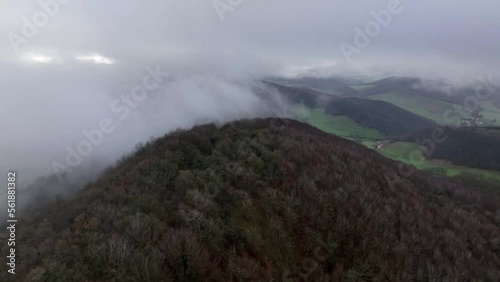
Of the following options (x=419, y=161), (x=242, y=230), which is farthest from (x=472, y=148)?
(x=242, y=230)

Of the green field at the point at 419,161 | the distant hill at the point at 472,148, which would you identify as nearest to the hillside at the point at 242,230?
the green field at the point at 419,161

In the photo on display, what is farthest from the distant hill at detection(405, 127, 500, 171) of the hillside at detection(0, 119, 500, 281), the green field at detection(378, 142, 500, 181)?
the hillside at detection(0, 119, 500, 281)

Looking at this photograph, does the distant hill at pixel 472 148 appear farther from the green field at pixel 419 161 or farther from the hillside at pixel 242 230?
the hillside at pixel 242 230

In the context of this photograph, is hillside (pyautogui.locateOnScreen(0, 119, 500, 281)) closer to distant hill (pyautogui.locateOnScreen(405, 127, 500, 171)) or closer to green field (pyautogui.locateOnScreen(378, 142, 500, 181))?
green field (pyautogui.locateOnScreen(378, 142, 500, 181))

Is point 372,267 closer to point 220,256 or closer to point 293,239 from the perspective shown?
point 293,239

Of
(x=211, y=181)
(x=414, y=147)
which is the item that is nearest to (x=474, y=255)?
(x=211, y=181)

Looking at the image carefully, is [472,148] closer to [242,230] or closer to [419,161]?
[419,161]
